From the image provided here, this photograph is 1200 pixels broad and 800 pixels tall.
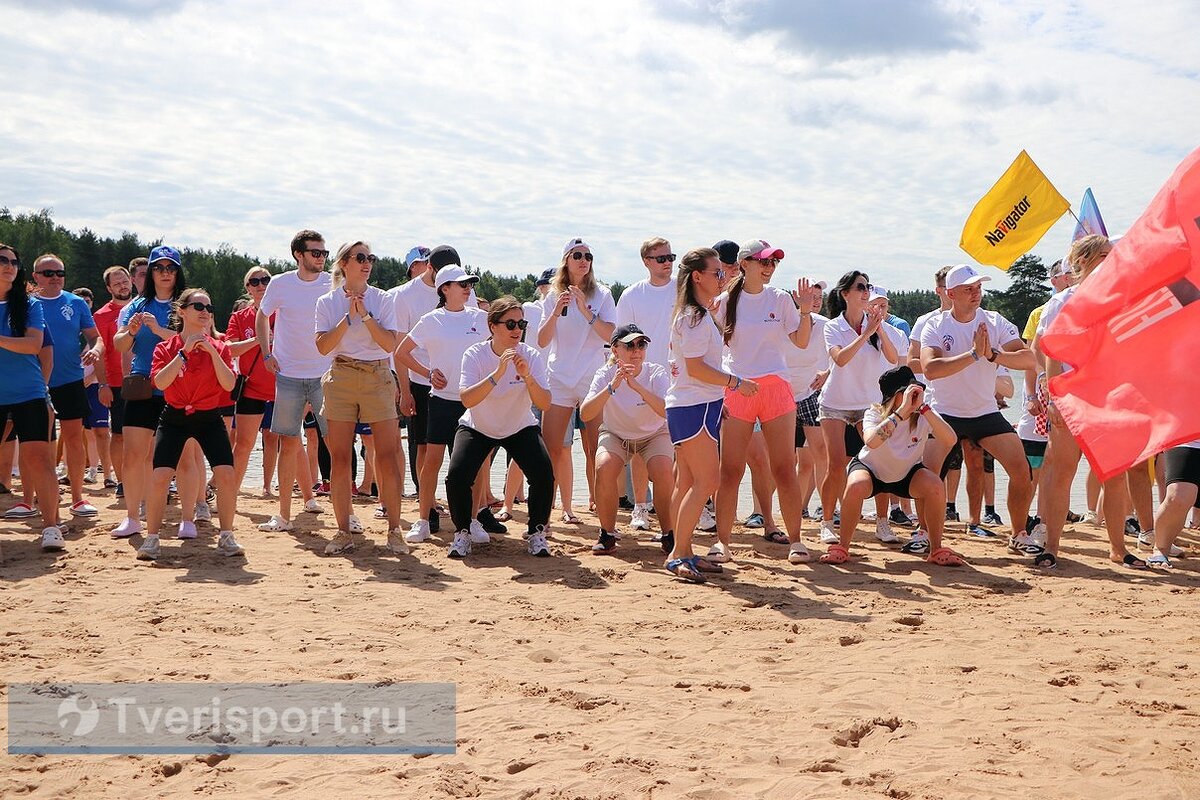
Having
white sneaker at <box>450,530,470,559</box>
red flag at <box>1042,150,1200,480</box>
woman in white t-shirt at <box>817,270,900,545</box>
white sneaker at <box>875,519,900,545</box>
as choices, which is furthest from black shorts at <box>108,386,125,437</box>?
red flag at <box>1042,150,1200,480</box>

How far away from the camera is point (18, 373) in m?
7.46

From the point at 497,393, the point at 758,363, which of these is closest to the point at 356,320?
the point at 497,393

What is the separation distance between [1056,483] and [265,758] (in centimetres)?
574

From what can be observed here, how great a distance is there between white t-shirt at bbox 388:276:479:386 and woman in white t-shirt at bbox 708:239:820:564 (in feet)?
8.33

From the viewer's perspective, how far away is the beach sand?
3758 mm

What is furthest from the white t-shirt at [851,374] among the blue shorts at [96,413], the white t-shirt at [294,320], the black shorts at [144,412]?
the blue shorts at [96,413]

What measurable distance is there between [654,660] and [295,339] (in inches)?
177

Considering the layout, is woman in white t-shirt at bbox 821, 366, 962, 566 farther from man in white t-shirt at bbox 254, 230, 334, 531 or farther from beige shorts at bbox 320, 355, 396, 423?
man in white t-shirt at bbox 254, 230, 334, 531

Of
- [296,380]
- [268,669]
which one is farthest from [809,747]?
[296,380]

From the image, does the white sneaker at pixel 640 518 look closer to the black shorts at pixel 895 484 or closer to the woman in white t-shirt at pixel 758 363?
the woman in white t-shirt at pixel 758 363

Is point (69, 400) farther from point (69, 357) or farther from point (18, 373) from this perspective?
point (18, 373)

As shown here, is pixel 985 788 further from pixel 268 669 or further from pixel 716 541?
pixel 716 541

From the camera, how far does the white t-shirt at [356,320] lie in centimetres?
744

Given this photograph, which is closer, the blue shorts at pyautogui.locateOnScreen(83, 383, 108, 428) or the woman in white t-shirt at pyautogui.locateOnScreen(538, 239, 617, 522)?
the woman in white t-shirt at pyautogui.locateOnScreen(538, 239, 617, 522)
